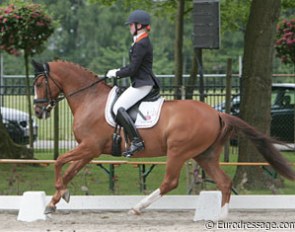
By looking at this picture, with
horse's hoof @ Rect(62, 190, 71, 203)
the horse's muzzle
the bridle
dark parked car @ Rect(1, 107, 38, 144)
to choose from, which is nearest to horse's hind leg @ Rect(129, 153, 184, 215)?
horse's hoof @ Rect(62, 190, 71, 203)

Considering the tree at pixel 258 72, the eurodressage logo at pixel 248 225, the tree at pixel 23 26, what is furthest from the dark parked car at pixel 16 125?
the eurodressage logo at pixel 248 225

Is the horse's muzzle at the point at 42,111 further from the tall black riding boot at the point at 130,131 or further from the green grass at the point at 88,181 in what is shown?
the green grass at the point at 88,181

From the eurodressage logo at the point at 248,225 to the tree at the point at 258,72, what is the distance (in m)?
3.38

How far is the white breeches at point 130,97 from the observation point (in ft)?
34.3

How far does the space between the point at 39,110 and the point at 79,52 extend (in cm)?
4098

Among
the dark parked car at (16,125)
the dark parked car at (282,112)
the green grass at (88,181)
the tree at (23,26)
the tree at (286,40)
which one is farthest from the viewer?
the dark parked car at (16,125)

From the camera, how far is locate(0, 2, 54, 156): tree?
1627 cm

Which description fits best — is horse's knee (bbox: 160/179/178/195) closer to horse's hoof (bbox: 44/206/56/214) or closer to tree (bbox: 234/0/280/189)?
horse's hoof (bbox: 44/206/56/214)

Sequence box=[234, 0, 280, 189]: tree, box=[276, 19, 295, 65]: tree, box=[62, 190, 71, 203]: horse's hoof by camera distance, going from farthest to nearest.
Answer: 1. box=[276, 19, 295, 65]: tree
2. box=[234, 0, 280, 189]: tree
3. box=[62, 190, 71, 203]: horse's hoof

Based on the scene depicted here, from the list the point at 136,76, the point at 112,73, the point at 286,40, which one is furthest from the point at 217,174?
the point at 286,40

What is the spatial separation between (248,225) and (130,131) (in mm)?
1863

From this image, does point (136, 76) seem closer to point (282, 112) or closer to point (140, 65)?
point (140, 65)

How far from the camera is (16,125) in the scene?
20641 millimetres

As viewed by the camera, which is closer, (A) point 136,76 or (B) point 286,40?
(A) point 136,76
